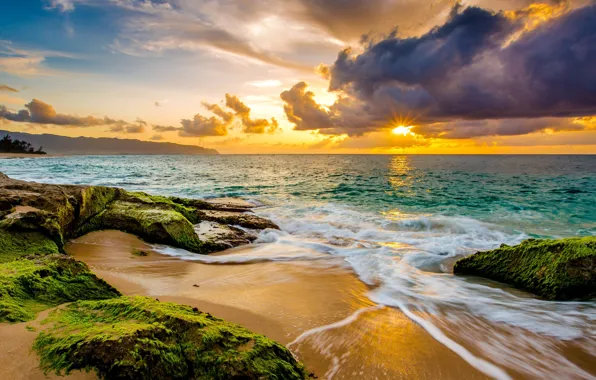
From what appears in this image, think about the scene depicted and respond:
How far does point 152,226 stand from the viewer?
285 inches

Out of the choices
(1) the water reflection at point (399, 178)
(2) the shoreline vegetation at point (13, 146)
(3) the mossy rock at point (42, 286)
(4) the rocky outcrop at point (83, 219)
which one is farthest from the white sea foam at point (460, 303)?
(2) the shoreline vegetation at point (13, 146)

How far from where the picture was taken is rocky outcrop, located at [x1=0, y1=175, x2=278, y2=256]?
15.0 ft

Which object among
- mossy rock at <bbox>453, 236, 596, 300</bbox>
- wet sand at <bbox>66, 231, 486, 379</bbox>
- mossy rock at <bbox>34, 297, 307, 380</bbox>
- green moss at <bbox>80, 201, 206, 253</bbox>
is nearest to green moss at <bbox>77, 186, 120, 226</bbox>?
green moss at <bbox>80, 201, 206, 253</bbox>

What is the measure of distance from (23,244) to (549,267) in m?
7.90

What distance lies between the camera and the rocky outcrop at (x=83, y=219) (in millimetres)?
4578

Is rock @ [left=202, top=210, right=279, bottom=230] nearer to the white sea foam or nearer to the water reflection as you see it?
the white sea foam

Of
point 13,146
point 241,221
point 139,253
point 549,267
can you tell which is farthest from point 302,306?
point 13,146

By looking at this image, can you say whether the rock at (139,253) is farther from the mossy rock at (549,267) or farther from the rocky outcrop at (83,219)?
the mossy rock at (549,267)

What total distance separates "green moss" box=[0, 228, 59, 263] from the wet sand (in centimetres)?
79

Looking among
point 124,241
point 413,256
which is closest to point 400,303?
point 413,256

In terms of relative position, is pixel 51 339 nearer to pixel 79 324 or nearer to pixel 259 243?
pixel 79 324

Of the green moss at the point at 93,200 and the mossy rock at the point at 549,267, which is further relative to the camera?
the green moss at the point at 93,200

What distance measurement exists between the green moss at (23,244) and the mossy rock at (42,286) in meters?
0.89

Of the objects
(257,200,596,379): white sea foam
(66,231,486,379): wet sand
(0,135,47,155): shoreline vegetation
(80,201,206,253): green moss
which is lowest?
(257,200,596,379): white sea foam
